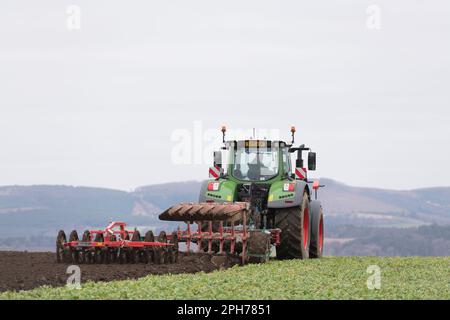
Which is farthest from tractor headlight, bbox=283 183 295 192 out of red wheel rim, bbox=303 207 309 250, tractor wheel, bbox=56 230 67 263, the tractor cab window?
tractor wheel, bbox=56 230 67 263

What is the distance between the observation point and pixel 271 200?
964 inches

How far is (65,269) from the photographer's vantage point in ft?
62.3

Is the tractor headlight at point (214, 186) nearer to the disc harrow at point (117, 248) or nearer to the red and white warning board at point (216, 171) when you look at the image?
the red and white warning board at point (216, 171)

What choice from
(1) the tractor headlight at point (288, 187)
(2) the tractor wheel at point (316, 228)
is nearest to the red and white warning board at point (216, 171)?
(1) the tractor headlight at point (288, 187)

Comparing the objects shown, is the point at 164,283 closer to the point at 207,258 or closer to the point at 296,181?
the point at 207,258

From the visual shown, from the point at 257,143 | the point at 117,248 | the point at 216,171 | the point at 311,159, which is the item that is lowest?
the point at 117,248

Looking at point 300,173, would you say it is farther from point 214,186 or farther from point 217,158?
point 214,186

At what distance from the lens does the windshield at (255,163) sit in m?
25.9

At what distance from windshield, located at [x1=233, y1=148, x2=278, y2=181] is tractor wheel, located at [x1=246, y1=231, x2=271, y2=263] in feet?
10.3

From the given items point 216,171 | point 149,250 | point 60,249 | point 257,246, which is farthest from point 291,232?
point 60,249

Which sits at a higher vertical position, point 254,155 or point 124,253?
point 254,155

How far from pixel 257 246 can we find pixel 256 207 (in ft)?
7.89
